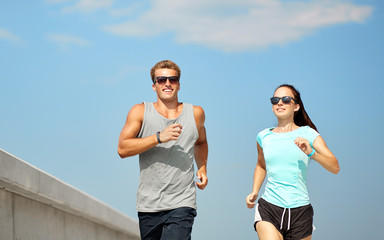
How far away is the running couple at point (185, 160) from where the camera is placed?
5891mm

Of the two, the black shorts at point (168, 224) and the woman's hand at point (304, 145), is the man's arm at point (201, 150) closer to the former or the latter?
the black shorts at point (168, 224)

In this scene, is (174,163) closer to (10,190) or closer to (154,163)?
(154,163)

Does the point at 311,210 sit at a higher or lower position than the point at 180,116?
lower

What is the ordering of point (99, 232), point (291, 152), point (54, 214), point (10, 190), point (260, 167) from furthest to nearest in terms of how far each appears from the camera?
point (99, 232) < point (54, 214) < point (10, 190) < point (260, 167) < point (291, 152)

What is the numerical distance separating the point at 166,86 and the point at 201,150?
792 millimetres

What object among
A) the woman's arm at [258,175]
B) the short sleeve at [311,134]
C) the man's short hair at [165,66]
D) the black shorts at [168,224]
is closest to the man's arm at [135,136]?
the man's short hair at [165,66]

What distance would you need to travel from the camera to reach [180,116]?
6254 mm

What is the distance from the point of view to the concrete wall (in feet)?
22.0

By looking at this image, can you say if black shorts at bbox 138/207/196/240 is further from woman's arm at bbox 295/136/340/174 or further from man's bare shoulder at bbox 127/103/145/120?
woman's arm at bbox 295/136/340/174

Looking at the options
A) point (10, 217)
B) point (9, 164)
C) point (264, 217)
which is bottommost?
point (264, 217)

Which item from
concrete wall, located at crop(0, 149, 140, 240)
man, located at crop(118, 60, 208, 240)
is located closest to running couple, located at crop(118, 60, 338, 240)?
man, located at crop(118, 60, 208, 240)

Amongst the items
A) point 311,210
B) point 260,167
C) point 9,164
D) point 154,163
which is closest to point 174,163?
point 154,163

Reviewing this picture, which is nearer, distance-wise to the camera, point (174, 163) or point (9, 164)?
point (174, 163)

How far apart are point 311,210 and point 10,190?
10.6 ft
